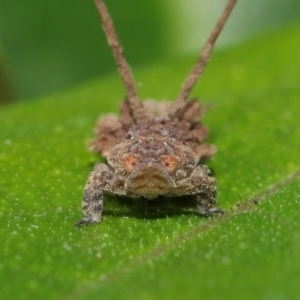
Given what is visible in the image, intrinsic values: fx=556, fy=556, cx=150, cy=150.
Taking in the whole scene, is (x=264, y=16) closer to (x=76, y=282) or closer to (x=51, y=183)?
(x=51, y=183)

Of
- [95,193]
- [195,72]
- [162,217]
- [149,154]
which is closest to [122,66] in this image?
[195,72]

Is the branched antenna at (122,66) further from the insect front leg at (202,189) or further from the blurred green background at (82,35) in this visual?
the blurred green background at (82,35)

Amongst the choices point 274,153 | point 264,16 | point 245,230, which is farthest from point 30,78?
point 245,230

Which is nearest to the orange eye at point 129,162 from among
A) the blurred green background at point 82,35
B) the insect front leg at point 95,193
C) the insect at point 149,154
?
the insect at point 149,154

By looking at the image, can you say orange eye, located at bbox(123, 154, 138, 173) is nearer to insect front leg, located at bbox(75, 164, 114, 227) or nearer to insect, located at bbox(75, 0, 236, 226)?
insect, located at bbox(75, 0, 236, 226)

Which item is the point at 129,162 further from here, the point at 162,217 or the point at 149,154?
the point at 162,217

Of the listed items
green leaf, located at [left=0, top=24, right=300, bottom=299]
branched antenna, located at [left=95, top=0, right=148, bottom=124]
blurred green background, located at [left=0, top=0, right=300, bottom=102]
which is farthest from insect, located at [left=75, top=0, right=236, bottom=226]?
blurred green background, located at [left=0, top=0, right=300, bottom=102]

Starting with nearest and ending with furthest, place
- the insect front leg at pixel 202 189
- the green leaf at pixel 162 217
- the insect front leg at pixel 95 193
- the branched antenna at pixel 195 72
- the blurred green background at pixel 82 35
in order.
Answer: the green leaf at pixel 162 217, the insect front leg at pixel 95 193, the insect front leg at pixel 202 189, the branched antenna at pixel 195 72, the blurred green background at pixel 82 35
